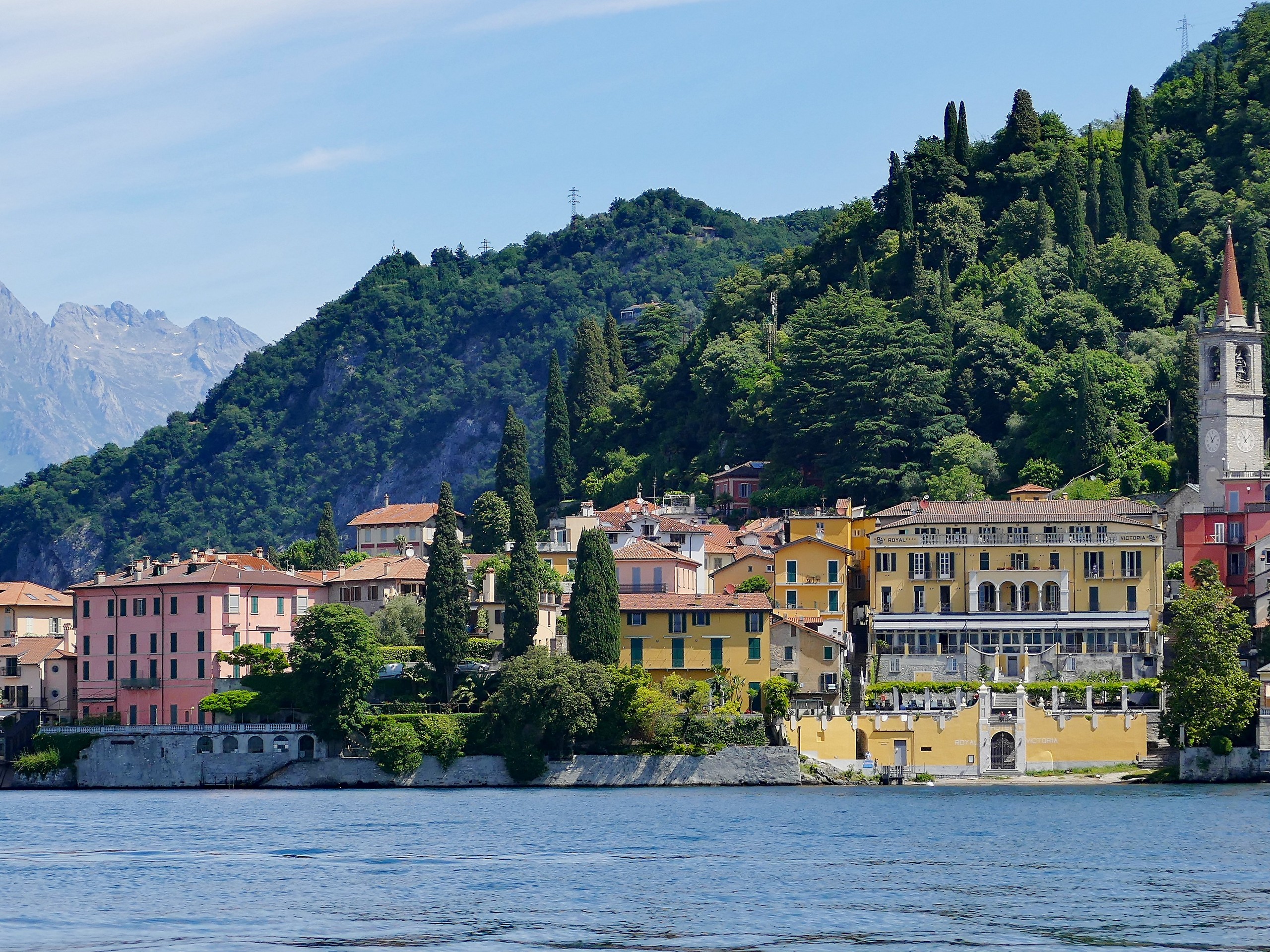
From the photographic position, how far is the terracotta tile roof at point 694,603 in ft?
272

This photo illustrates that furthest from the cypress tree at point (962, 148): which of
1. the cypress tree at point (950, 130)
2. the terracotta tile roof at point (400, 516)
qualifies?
the terracotta tile roof at point (400, 516)

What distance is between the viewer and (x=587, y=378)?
433 feet

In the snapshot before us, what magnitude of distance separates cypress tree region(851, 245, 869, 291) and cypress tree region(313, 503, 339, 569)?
30.6 m

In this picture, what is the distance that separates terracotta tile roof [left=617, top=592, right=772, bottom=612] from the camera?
82.8 m

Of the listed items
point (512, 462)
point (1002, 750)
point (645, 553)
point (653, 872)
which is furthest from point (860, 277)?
point (653, 872)

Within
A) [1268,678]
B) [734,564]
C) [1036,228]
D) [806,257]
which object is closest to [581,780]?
[734,564]

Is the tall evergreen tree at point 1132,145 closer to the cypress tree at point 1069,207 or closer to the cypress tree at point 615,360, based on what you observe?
the cypress tree at point 1069,207

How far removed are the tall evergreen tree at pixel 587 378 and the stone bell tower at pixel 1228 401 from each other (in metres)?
43.1

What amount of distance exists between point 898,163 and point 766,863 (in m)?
77.6

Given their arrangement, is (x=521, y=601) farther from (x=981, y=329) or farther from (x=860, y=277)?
(x=860, y=277)

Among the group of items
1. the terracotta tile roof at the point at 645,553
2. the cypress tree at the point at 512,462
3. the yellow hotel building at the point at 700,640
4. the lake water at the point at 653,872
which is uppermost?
the cypress tree at the point at 512,462

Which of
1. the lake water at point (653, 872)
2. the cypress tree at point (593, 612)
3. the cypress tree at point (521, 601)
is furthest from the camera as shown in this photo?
the cypress tree at point (521, 601)

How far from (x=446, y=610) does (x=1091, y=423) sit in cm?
3281

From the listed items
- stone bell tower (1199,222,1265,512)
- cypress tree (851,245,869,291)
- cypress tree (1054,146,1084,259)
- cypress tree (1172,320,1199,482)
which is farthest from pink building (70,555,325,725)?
cypress tree (1054,146,1084,259)
